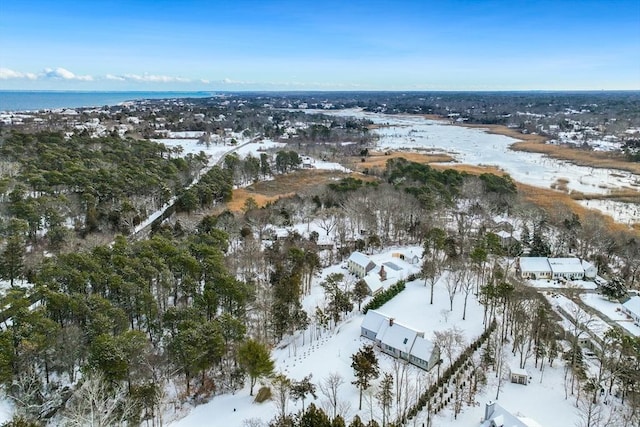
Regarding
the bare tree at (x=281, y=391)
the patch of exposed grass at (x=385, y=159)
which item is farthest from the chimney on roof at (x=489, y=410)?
→ the patch of exposed grass at (x=385, y=159)

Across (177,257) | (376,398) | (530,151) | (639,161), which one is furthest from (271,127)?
(376,398)

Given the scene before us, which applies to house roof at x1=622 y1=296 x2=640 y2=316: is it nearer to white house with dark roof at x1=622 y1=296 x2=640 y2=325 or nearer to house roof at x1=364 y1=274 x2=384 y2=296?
white house with dark roof at x1=622 y1=296 x2=640 y2=325

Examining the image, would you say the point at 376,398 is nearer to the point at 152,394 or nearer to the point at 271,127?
the point at 152,394

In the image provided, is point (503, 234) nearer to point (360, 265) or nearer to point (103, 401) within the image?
point (360, 265)

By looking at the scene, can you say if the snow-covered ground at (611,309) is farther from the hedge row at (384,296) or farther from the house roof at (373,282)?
the house roof at (373,282)

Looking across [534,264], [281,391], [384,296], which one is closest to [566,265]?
[534,264]

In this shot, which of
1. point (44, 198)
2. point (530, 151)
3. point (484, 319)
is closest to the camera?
point (484, 319)

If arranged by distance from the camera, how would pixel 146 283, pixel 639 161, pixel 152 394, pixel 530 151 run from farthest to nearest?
pixel 530 151
pixel 639 161
pixel 146 283
pixel 152 394
